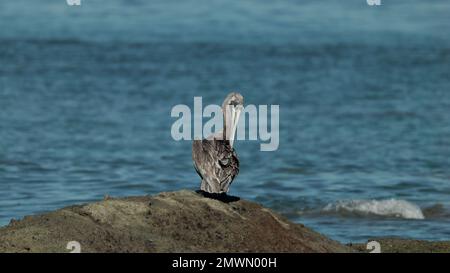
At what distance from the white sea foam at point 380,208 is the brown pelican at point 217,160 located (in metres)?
5.15

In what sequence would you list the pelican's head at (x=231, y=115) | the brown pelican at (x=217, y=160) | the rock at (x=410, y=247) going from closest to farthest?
the brown pelican at (x=217, y=160)
the pelican's head at (x=231, y=115)
the rock at (x=410, y=247)

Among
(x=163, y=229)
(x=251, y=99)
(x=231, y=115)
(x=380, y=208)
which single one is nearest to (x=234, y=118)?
(x=231, y=115)

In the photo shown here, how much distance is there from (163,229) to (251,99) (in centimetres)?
1505

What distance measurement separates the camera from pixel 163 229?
10.5 metres

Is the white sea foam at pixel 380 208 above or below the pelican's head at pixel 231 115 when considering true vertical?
below

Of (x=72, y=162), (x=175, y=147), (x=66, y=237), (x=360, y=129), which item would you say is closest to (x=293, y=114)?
(x=360, y=129)

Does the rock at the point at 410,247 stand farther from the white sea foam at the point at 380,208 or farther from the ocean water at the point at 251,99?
the white sea foam at the point at 380,208

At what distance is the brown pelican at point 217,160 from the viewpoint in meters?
11.6

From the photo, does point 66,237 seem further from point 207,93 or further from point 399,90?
point 399,90

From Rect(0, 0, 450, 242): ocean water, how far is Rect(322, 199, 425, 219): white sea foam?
0.03 meters

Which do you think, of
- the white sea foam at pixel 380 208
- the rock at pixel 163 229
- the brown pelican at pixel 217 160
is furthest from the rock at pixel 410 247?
the white sea foam at pixel 380 208

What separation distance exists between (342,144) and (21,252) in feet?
42.9

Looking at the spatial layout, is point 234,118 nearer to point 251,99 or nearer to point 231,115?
point 231,115

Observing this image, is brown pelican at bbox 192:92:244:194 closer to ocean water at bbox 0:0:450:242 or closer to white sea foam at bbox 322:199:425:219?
ocean water at bbox 0:0:450:242
